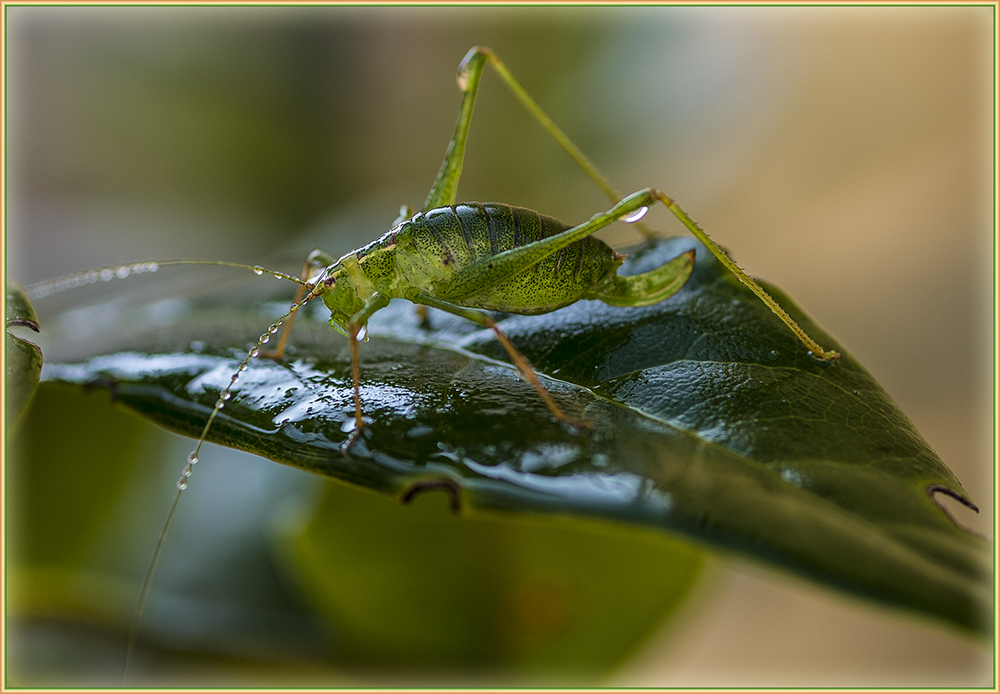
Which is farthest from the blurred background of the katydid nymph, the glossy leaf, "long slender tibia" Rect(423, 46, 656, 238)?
the glossy leaf

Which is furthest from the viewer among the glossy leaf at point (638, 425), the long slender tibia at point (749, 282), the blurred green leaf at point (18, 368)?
the long slender tibia at point (749, 282)

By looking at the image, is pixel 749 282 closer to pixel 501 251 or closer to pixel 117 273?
pixel 501 251

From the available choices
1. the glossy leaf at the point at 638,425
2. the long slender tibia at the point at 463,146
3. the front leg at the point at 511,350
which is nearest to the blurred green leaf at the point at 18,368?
the glossy leaf at the point at 638,425

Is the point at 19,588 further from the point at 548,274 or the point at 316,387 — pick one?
the point at 548,274

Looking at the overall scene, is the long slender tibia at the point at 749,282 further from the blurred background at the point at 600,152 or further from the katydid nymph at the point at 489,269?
the blurred background at the point at 600,152

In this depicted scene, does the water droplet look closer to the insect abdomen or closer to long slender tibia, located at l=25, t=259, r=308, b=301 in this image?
the insect abdomen

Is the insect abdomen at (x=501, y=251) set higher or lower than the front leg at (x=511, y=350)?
higher

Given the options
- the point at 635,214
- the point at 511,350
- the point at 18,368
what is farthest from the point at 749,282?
the point at 18,368
